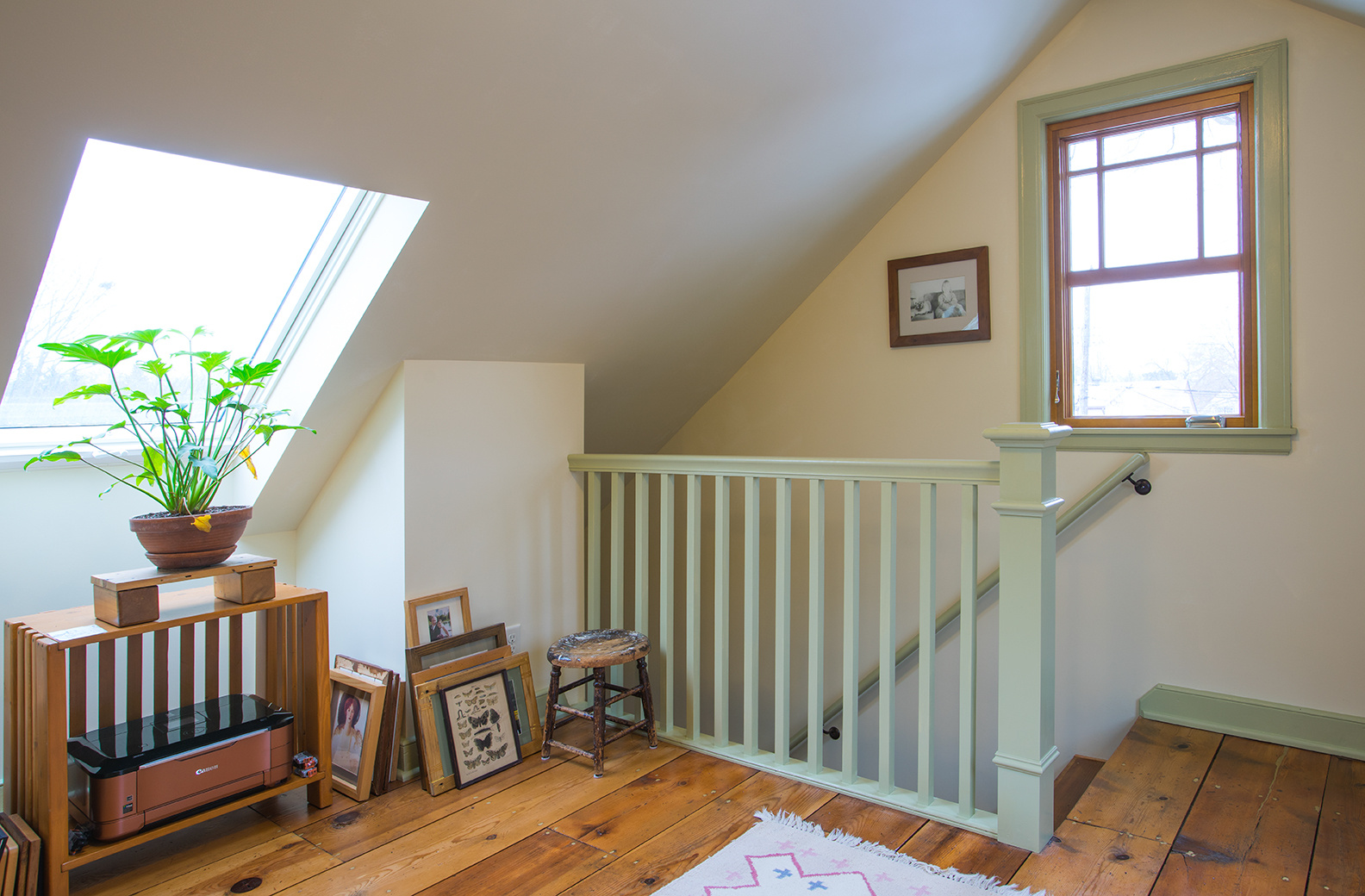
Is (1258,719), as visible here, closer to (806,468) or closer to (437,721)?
(806,468)

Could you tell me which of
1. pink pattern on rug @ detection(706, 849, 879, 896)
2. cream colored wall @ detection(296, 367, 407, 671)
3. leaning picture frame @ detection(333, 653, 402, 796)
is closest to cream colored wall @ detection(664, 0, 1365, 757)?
pink pattern on rug @ detection(706, 849, 879, 896)

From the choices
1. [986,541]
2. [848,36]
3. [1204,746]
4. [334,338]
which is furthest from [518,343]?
[1204,746]

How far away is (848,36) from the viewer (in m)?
2.30

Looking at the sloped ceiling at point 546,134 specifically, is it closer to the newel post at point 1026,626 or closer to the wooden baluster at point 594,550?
the wooden baluster at point 594,550

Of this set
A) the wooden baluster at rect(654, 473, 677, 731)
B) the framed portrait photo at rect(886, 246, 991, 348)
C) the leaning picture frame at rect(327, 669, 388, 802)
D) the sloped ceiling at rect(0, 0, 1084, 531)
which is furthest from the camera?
the framed portrait photo at rect(886, 246, 991, 348)

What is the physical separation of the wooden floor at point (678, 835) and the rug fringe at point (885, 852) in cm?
4

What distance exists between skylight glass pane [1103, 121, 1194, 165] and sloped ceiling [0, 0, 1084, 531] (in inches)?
17.6

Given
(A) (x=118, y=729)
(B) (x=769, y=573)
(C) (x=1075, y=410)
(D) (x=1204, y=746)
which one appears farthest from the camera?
(B) (x=769, y=573)

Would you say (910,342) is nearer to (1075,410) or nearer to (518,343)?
(1075,410)

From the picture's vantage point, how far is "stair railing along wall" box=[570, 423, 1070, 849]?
2.03m

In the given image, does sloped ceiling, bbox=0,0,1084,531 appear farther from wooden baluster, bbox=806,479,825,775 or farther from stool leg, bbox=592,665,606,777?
stool leg, bbox=592,665,606,777

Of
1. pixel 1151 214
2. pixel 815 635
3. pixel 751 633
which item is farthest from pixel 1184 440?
pixel 751 633

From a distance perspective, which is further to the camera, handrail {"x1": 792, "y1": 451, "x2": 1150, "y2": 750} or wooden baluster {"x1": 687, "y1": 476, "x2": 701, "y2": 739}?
handrail {"x1": 792, "y1": 451, "x2": 1150, "y2": 750}

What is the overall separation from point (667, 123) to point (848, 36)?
57 cm
